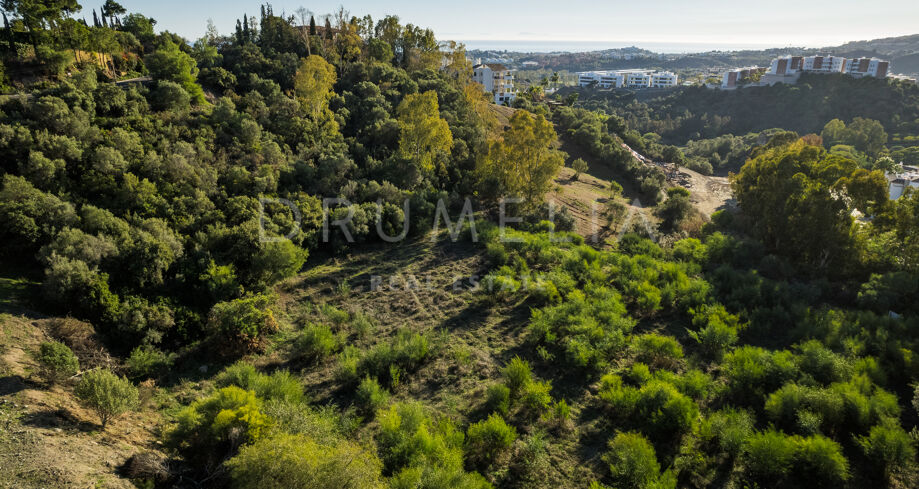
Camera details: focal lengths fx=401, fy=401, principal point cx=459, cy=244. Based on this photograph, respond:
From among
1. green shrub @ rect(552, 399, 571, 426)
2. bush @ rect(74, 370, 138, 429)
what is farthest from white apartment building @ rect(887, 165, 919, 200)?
bush @ rect(74, 370, 138, 429)

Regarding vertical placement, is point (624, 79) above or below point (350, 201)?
above

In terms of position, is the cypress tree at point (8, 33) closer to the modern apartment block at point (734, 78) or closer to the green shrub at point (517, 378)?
the green shrub at point (517, 378)

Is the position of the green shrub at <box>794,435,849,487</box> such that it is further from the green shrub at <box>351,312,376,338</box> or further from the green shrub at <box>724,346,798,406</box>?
the green shrub at <box>351,312,376,338</box>

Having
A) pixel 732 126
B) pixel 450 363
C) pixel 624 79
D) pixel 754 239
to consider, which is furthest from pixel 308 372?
pixel 624 79

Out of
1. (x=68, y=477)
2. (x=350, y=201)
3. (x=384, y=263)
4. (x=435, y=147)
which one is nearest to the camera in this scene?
(x=68, y=477)

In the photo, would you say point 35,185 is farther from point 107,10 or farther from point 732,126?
point 732,126

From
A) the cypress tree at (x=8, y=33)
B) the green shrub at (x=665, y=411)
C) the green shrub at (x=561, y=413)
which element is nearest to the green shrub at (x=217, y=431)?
the green shrub at (x=561, y=413)

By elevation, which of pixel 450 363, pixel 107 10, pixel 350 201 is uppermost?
pixel 107 10
